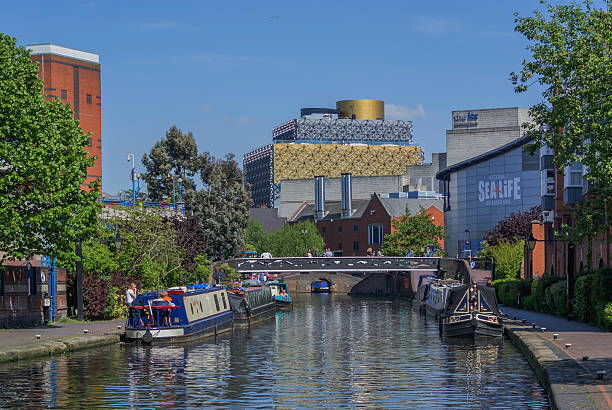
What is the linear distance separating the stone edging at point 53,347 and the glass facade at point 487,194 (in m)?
87.3

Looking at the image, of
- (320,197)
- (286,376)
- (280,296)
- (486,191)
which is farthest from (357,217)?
(286,376)

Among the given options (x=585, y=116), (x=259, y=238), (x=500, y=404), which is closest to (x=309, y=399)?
(x=500, y=404)

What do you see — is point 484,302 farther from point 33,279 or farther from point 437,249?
point 437,249

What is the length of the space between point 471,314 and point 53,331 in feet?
64.7

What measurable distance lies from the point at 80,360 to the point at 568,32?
76.8ft

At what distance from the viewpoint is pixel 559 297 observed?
53.0 m

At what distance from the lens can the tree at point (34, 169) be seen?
41094 mm

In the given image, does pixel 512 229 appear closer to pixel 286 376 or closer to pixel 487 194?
pixel 487 194

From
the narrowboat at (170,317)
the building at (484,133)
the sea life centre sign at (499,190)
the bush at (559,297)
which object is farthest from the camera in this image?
the building at (484,133)

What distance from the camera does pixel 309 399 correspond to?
26.6 metres

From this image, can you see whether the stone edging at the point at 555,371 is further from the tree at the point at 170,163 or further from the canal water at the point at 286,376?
the tree at the point at 170,163

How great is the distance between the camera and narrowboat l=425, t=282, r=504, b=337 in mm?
46062

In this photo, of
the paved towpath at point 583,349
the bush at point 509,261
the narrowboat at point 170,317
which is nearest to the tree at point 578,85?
the paved towpath at point 583,349

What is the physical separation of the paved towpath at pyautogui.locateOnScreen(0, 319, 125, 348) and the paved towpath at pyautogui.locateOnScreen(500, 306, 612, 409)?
64.5 ft
